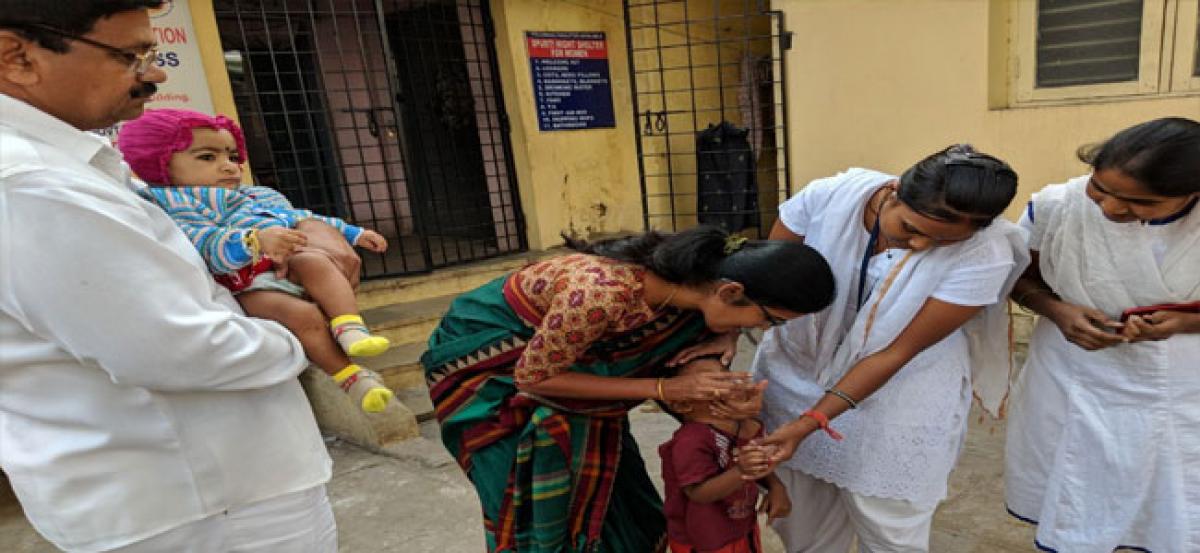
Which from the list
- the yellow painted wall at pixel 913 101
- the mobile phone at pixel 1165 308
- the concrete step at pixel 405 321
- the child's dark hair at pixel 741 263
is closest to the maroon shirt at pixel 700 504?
the child's dark hair at pixel 741 263

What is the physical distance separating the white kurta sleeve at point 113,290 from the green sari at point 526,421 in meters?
0.61

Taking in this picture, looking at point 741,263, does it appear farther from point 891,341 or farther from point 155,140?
point 155,140

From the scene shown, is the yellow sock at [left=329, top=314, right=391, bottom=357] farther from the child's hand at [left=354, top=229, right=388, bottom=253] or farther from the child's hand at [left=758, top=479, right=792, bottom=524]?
the child's hand at [left=758, top=479, right=792, bottom=524]

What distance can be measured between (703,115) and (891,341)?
4613 mm

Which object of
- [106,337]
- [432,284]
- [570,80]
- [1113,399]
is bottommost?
[432,284]

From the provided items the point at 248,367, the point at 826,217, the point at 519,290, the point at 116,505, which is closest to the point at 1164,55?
the point at 826,217

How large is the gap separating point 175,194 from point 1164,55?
445cm

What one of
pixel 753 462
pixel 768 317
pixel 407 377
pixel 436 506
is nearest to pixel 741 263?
pixel 768 317

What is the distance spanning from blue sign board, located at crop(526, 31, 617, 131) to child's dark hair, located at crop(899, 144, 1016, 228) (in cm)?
396

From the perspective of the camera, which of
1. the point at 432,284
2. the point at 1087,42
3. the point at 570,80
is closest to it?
the point at 1087,42

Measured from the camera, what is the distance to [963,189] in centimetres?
130

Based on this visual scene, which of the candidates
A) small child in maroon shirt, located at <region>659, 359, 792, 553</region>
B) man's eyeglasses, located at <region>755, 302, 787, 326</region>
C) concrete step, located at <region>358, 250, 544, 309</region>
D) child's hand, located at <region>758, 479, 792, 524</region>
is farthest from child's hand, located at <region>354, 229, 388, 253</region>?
concrete step, located at <region>358, 250, 544, 309</region>

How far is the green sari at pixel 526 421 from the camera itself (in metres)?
1.50

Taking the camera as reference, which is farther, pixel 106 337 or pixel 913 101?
pixel 913 101
